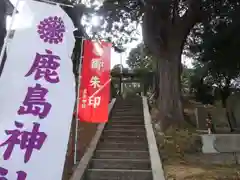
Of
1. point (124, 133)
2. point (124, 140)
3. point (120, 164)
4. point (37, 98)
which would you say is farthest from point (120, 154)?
point (37, 98)

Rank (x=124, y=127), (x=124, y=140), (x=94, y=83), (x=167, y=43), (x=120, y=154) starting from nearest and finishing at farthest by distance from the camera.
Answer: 1. (x=94, y=83)
2. (x=120, y=154)
3. (x=124, y=140)
4. (x=124, y=127)
5. (x=167, y=43)

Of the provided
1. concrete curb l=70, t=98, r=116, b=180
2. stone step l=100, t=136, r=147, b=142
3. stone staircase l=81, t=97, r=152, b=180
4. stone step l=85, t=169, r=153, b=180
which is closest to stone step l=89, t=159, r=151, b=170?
stone staircase l=81, t=97, r=152, b=180

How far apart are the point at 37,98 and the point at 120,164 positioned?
14.8 ft

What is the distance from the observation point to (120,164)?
7.75 meters

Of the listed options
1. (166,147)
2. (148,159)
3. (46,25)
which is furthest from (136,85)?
(46,25)

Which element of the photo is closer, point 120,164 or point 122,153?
point 120,164

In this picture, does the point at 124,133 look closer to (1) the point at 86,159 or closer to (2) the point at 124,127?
(2) the point at 124,127

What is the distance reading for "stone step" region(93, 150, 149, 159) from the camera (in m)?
8.30

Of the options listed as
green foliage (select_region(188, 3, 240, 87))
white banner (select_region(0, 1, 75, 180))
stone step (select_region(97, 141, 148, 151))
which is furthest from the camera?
green foliage (select_region(188, 3, 240, 87))

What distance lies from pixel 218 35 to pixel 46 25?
1109cm

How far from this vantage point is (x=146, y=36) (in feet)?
42.0

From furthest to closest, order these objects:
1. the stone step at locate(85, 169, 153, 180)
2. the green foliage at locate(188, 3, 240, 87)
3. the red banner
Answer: the green foliage at locate(188, 3, 240, 87) → the stone step at locate(85, 169, 153, 180) → the red banner

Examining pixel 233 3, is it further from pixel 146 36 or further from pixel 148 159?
pixel 148 159

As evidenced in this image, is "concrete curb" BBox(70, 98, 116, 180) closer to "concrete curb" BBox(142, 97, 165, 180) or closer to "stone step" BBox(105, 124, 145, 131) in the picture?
"stone step" BBox(105, 124, 145, 131)
